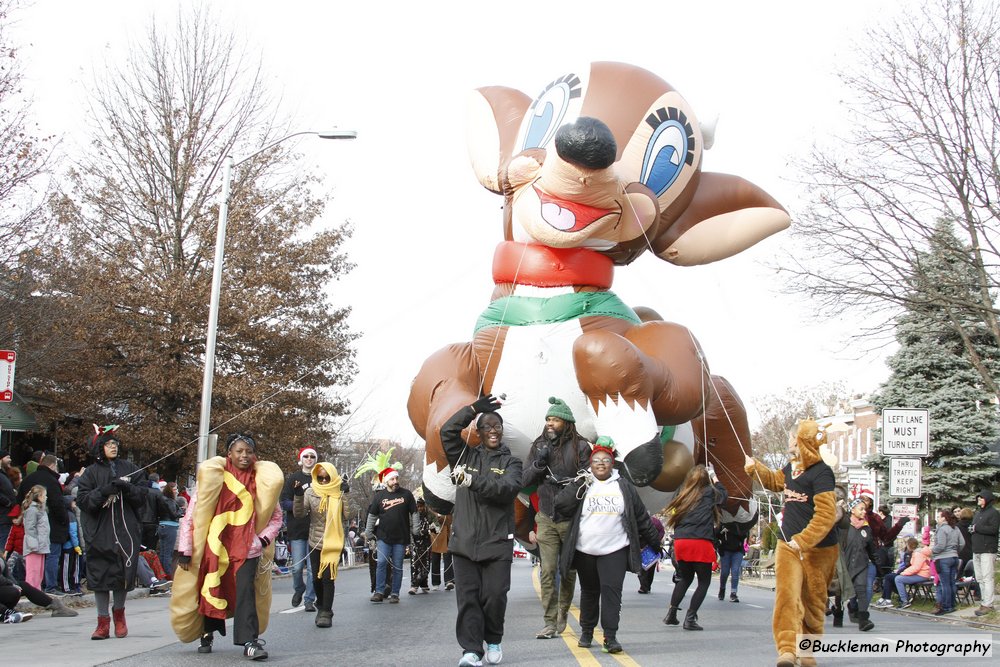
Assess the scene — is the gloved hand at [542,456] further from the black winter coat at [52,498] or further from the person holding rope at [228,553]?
the black winter coat at [52,498]

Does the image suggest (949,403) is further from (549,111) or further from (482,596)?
(482,596)

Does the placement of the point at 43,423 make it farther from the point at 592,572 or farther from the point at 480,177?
the point at 592,572

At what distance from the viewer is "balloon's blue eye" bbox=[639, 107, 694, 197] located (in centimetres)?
1040

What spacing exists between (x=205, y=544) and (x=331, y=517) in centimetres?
278

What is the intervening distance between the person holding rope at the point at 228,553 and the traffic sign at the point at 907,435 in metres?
10.1

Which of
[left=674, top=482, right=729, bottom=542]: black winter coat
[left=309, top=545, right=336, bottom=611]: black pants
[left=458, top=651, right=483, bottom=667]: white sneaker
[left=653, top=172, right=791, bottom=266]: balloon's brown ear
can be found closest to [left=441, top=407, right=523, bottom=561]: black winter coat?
[left=458, top=651, right=483, bottom=667]: white sneaker

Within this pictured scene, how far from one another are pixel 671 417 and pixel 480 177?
3.28m

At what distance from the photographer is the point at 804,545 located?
7.37m

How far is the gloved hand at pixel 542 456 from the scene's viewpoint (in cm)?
882

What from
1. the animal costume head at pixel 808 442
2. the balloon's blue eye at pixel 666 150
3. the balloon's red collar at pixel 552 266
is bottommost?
the animal costume head at pixel 808 442

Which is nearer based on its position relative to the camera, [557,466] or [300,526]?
[557,466]

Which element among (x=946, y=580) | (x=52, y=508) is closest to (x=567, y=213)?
(x=52, y=508)

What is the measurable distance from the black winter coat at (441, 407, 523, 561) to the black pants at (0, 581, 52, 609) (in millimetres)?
4779

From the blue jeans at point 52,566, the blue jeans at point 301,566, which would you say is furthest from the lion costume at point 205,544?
the blue jeans at point 52,566
